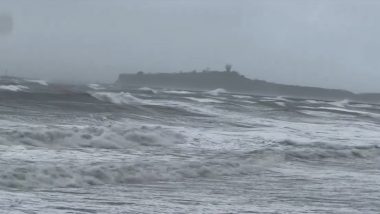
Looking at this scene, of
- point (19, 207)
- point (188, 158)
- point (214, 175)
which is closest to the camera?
point (19, 207)

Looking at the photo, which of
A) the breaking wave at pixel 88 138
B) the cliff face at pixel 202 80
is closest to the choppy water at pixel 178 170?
the breaking wave at pixel 88 138

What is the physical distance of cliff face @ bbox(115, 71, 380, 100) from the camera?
71.8 meters

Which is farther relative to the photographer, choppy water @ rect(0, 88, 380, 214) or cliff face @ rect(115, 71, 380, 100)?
cliff face @ rect(115, 71, 380, 100)

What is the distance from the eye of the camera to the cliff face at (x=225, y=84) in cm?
7181

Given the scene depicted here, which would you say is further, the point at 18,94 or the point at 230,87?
the point at 230,87

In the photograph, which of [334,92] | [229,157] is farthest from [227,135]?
[334,92]

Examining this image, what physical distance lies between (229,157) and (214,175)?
204cm

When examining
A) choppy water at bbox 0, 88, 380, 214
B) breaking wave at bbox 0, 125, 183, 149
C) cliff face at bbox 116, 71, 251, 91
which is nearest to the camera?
choppy water at bbox 0, 88, 380, 214

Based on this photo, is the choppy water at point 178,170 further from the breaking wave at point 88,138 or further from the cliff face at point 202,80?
the cliff face at point 202,80

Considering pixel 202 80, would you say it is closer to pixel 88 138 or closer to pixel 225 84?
pixel 225 84

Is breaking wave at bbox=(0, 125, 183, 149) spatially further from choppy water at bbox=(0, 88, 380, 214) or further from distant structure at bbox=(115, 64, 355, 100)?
distant structure at bbox=(115, 64, 355, 100)

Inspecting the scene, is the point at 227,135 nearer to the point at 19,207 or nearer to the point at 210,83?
the point at 19,207

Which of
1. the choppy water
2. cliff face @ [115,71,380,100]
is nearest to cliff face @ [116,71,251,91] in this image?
cliff face @ [115,71,380,100]

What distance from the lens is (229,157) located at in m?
11.5
